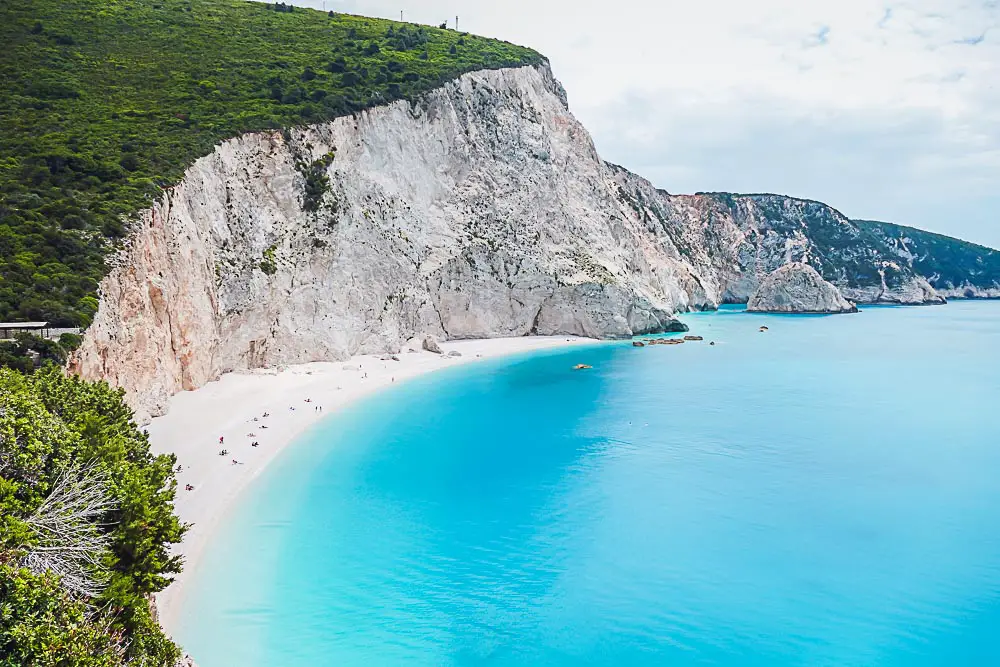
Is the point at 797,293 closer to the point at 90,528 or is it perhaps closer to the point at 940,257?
the point at 940,257

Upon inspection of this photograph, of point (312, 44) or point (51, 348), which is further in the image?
point (312, 44)

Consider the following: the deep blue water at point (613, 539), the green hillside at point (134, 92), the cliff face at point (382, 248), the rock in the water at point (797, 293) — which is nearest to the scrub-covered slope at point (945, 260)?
the rock in the water at point (797, 293)

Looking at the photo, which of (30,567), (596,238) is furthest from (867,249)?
(30,567)

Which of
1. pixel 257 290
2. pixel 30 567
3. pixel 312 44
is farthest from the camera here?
pixel 312 44

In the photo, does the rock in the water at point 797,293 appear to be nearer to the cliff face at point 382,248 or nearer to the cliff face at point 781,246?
the cliff face at point 781,246

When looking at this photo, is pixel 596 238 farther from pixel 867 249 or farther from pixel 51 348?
pixel 867 249

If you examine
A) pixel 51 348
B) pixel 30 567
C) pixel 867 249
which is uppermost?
pixel 867 249
